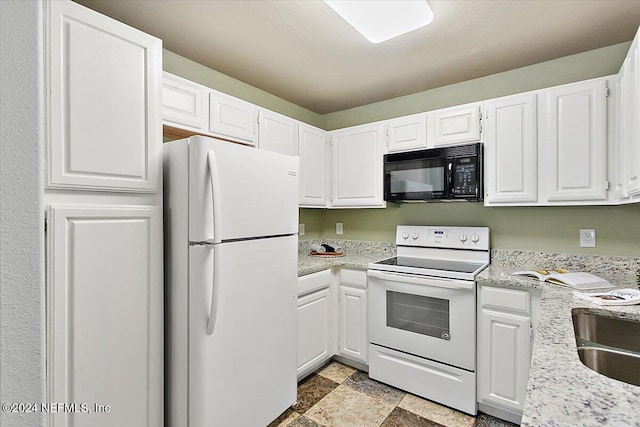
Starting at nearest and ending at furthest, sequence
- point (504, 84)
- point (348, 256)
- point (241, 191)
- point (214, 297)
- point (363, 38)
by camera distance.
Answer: point (214, 297), point (241, 191), point (363, 38), point (504, 84), point (348, 256)

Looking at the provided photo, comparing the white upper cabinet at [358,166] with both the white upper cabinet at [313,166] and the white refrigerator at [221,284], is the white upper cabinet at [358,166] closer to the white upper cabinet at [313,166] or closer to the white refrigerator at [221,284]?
the white upper cabinet at [313,166]

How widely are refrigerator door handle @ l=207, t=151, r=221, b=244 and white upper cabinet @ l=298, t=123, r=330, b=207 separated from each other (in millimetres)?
1275

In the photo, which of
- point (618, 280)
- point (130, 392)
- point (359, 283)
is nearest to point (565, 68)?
point (618, 280)

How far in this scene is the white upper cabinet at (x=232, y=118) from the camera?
2108 millimetres

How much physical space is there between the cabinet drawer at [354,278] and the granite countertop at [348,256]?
4cm

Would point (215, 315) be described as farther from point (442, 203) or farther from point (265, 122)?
point (442, 203)

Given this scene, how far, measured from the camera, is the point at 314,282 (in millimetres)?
2379

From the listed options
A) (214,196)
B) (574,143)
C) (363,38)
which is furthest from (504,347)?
(363,38)

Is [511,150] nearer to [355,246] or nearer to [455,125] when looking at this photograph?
[455,125]

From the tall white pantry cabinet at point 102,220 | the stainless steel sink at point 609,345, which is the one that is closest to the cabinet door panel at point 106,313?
the tall white pantry cabinet at point 102,220

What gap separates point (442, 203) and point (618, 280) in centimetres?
120

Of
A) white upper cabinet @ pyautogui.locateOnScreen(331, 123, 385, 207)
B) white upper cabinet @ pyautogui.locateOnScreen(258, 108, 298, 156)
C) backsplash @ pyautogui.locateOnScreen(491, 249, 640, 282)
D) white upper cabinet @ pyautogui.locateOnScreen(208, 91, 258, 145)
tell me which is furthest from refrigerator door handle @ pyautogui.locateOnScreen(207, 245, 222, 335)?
backsplash @ pyautogui.locateOnScreen(491, 249, 640, 282)

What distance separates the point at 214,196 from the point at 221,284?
1.41ft

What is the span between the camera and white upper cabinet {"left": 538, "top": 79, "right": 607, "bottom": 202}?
1887mm
